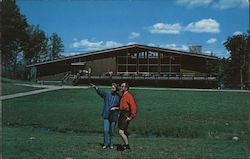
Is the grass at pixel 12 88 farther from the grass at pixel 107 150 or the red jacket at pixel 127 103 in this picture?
the red jacket at pixel 127 103

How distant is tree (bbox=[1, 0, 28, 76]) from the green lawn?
4.14 ft

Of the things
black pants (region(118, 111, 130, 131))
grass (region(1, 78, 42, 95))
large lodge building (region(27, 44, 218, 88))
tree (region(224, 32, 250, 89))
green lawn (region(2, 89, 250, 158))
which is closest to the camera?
black pants (region(118, 111, 130, 131))

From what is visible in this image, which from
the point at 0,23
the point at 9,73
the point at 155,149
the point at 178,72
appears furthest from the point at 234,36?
the point at 9,73

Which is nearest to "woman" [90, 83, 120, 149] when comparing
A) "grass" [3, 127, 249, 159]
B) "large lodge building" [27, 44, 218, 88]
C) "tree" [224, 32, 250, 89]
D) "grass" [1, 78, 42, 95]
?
"grass" [3, 127, 249, 159]

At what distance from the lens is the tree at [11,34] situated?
975 centimetres

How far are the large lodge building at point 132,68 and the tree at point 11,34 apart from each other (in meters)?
0.65

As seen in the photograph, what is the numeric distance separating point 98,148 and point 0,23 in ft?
15.2

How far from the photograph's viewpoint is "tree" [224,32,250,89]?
9484mm

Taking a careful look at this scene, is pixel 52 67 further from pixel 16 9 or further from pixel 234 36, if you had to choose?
pixel 234 36

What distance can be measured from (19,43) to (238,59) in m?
6.79

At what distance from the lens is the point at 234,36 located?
9.30 meters

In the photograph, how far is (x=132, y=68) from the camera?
10.9 meters

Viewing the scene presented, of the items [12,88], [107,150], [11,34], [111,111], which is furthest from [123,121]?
[12,88]

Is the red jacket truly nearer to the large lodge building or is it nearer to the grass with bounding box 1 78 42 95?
the large lodge building
